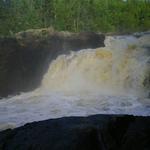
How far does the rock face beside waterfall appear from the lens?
18922 mm

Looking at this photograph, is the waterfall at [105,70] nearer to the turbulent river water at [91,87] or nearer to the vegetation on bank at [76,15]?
the turbulent river water at [91,87]

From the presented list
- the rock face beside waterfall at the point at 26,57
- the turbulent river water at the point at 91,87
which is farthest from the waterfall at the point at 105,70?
the rock face beside waterfall at the point at 26,57

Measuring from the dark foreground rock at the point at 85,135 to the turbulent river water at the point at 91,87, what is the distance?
6.73m

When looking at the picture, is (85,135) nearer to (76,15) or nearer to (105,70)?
(105,70)

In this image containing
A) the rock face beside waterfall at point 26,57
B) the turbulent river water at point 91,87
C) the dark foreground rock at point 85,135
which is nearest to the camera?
the dark foreground rock at point 85,135

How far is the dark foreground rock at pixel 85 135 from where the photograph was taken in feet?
13.3

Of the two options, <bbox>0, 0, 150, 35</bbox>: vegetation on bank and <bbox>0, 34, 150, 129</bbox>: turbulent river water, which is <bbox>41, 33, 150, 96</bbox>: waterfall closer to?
<bbox>0, 34, 150, 129</bbox>: turbulent river water

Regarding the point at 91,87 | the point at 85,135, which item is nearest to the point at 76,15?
the point at 91,87

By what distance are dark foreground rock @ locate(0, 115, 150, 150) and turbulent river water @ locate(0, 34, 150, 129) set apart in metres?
6.73

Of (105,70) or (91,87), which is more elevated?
(105,70)

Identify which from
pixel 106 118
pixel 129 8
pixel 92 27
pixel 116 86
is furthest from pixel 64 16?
pixel 106 118

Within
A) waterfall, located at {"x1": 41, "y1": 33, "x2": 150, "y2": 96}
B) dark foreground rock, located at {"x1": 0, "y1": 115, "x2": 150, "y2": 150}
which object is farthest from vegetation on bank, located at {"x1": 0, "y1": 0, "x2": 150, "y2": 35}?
dark foreground rock, located at {"x1": 0, "y1": 115, "x2": 150, "y2": 150}

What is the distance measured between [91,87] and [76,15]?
23.2 metres

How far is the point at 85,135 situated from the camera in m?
4.11
